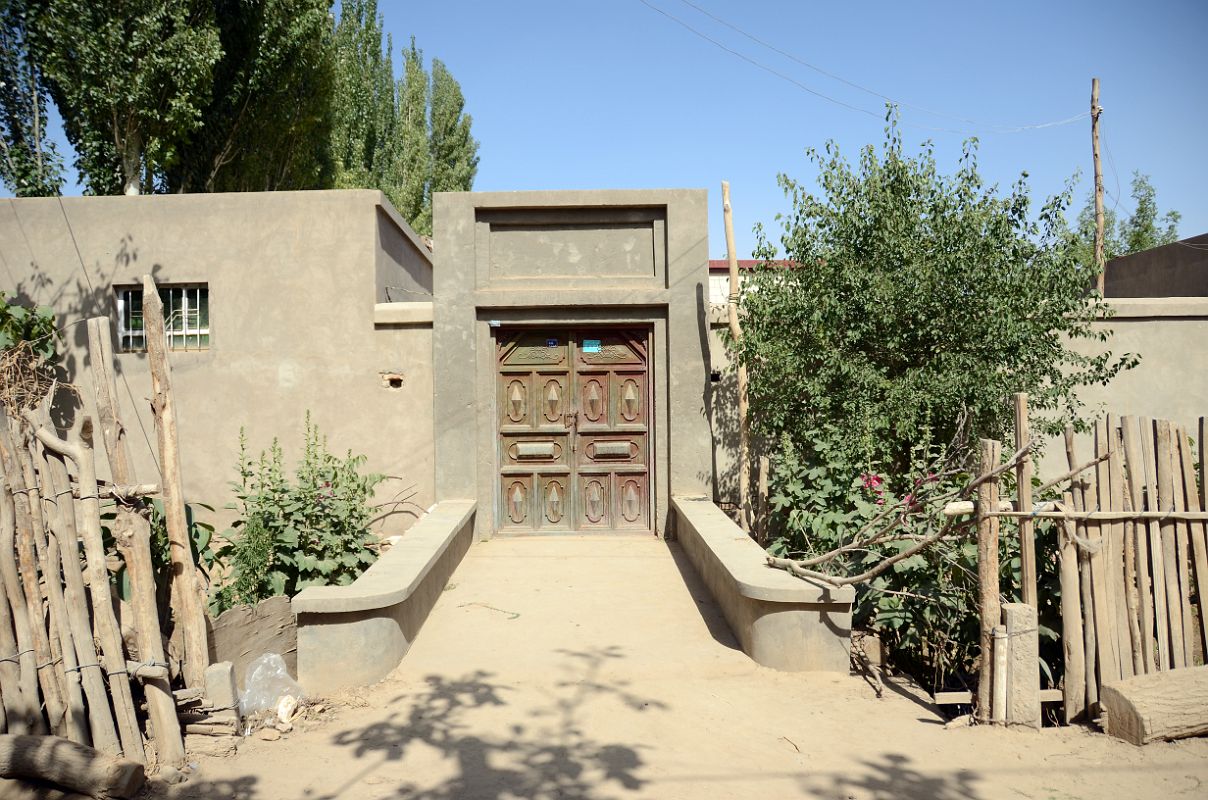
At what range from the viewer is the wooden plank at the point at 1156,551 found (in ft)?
15.1

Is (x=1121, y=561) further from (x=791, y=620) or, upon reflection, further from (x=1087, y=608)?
(x=791, y=620)

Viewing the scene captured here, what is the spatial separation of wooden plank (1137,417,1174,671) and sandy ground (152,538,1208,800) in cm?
48

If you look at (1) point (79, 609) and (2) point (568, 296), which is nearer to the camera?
(1) point (79, 609)

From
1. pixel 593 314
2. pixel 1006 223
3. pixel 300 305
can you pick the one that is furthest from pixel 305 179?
pixel 1006 223

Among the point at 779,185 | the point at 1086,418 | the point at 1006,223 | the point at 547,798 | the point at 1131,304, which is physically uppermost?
the point at 779,185

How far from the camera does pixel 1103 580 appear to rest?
4.62 m

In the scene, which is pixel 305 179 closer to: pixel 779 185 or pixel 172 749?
pixel 779 185

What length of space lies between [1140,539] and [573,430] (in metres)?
5.52

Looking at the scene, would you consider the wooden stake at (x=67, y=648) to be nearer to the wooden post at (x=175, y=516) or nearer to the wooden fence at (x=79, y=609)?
the wooden fence at (x=79, y=609)

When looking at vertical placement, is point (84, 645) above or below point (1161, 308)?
below

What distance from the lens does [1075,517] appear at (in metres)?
4.60

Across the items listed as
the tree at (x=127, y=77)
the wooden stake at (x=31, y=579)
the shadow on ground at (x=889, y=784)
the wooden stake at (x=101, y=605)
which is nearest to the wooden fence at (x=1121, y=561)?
the shadow on ground at (x=889, y=784)

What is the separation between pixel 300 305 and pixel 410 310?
1144 millimetres

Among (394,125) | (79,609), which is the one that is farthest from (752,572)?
(394,125)
